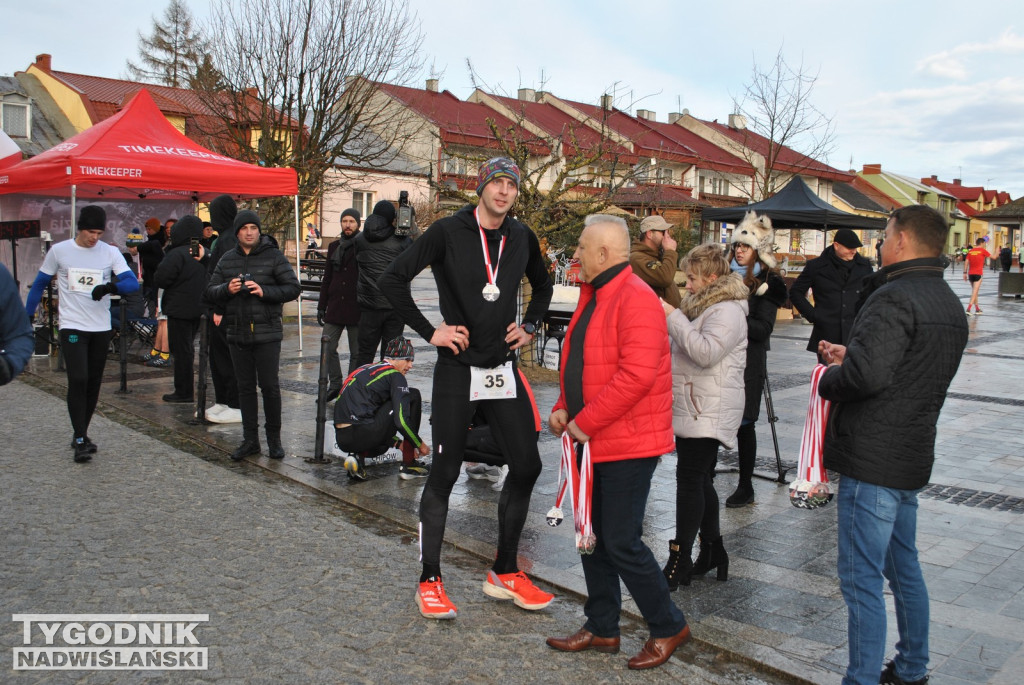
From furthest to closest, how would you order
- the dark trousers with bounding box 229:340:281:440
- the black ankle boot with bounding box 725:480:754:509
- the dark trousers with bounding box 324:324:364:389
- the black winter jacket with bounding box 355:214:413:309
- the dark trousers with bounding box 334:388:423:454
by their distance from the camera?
the dark trousers with bounding box 324:324:364:389, the black winter jacket with bounding box 355:214:413:309, the dark trousers with bounding box 229:340:281:440, the dark trousers with bounding box 334:388:423:454, the black ankle boot with bounding box 725:480:754:509

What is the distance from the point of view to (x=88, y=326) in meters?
6.87

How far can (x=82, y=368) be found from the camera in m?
6.86

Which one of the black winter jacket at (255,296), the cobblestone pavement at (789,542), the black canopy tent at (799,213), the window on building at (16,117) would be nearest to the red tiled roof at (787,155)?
the window on building at (16,117)

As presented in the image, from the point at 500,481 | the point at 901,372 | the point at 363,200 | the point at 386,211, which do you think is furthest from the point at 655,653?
the point at 363,200

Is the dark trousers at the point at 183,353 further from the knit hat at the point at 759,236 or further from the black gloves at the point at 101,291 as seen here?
the knit hat at the point at 759,236

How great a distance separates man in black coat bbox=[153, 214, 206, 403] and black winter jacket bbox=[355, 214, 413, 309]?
2258 mm

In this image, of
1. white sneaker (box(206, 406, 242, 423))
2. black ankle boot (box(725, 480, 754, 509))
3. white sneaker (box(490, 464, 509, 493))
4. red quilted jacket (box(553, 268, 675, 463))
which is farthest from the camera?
white sneaker (box(206, 406, 242, 423))

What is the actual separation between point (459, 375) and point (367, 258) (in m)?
4.62

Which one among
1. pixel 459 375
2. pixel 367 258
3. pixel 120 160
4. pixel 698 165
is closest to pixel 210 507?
pixel 459 375

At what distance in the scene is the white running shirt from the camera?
6.82 m

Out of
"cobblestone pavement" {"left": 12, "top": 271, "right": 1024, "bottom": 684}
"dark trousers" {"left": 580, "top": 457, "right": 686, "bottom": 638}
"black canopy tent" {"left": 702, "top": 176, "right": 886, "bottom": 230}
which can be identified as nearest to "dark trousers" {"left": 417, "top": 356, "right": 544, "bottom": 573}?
"cobblestone pavement" {"left": 12, "top": 271, "right": 1024, "bottom": 684}

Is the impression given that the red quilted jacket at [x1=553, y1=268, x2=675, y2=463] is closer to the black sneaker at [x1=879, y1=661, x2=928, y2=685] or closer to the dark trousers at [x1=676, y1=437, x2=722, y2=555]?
the dark trousers at [x1=676, y1=437, x2=722, y2=555]

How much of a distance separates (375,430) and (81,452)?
2566 mm

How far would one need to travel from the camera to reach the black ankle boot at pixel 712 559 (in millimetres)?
4602
